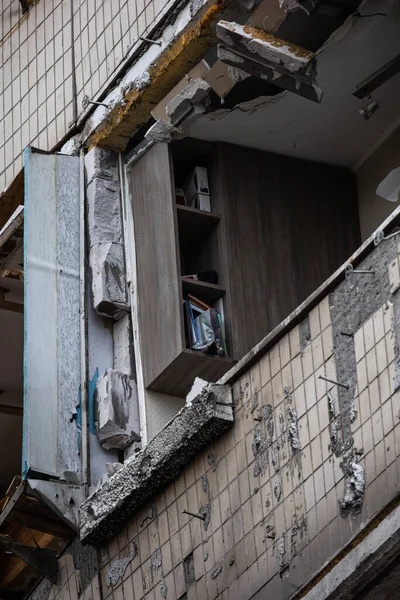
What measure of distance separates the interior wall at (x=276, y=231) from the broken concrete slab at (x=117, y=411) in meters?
0.67

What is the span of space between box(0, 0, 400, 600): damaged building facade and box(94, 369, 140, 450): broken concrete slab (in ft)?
0.04

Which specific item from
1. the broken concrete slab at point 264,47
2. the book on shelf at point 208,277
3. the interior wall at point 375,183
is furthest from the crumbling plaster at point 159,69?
the interior wall at point 375,183

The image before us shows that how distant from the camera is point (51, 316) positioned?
952cm

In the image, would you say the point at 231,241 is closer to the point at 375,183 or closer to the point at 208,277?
the point at 208,277

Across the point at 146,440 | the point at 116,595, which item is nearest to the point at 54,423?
the point at 146,440

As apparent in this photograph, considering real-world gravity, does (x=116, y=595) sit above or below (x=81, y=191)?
below

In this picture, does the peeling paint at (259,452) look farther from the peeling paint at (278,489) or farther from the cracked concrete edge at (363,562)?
the cracked concrete edge at (363,562)

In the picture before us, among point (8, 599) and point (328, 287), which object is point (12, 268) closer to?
point (8, 599)

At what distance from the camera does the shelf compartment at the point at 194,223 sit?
9586 mm

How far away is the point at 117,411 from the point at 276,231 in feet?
4.88

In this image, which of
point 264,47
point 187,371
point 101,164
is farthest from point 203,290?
point 264,47

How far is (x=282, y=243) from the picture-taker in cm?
977

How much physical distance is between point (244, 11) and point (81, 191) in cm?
163

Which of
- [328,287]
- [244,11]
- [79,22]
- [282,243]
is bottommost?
[328,287]
